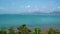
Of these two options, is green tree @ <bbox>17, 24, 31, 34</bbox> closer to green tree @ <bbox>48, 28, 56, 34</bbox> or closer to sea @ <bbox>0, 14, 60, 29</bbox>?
sea @ <bbox>0, 14, 60, 29</bbox>

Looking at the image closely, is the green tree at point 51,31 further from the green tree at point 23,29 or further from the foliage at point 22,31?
the green tree at point 23,29

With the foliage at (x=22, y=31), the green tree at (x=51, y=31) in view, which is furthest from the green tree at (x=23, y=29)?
the green tree at (x=51, y=31)

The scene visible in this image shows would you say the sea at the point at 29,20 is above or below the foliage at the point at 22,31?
above

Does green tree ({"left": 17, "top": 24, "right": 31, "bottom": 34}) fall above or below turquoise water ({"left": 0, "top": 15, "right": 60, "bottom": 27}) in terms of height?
below

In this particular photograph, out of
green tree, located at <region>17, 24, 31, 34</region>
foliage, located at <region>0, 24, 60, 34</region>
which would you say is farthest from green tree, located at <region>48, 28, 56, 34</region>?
green tree, located at <region>17, 24, 31, 34</region>

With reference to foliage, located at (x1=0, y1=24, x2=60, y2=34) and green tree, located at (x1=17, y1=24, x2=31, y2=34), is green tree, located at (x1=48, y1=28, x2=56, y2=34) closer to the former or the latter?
foliage, located at (x1=0, y1=24, x2=60, y2=34)

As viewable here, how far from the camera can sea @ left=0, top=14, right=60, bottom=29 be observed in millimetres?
1187

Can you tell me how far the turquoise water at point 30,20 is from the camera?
3.91 ft

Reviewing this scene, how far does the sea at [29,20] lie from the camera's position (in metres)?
1.19

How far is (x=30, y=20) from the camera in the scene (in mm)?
1199

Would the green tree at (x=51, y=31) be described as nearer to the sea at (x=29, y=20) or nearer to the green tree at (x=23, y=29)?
the sea at (x=29, y=20)

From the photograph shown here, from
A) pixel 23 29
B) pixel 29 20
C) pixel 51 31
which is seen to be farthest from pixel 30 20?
pixel 51 31

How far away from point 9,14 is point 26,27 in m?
0.21

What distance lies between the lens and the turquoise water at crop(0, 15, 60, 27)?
1.19 metres
